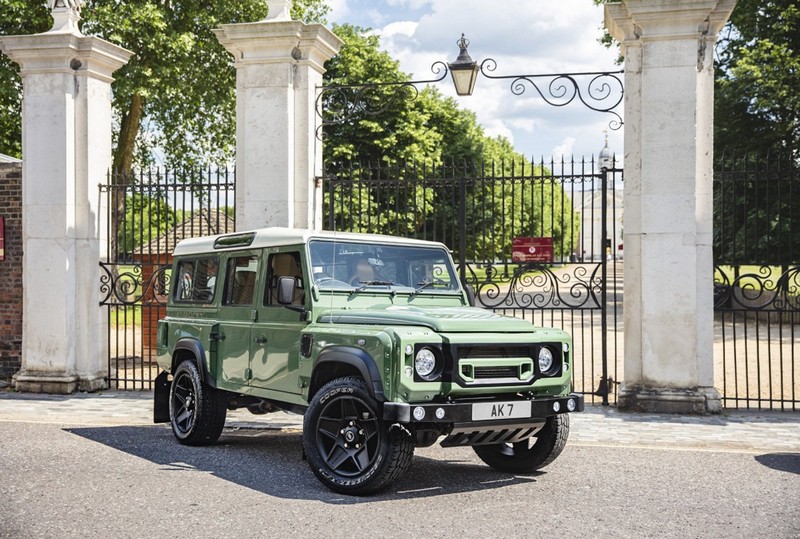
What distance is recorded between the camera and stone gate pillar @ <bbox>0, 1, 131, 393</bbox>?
12477 millimetres

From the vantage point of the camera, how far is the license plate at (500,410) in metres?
6.29

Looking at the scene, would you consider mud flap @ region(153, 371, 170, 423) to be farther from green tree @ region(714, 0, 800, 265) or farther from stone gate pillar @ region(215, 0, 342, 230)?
green tree @ region(714, 0, 800, 265)

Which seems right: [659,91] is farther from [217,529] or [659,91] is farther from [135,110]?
[135,110]

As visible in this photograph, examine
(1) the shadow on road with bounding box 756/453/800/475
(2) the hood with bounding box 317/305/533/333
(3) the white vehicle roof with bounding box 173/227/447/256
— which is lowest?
(1) the shadow on road with bounding box 756/453/800/475

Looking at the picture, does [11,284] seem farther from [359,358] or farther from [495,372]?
[495,372]

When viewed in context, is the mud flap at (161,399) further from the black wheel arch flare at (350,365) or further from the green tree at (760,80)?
the green tree at (760,80)

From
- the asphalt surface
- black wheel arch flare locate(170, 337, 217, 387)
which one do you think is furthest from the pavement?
black wheel arch flare locate(170, 337, 217, 387)

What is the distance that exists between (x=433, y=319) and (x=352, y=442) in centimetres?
107

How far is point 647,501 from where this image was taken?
21.0ft

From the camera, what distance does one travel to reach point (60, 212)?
1249cm

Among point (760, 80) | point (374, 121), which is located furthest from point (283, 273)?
point (374, 121)

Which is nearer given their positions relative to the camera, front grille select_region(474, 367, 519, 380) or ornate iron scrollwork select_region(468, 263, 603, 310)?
front grille select_region(474, 367, 519, 380)

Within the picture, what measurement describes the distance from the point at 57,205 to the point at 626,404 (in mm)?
8077

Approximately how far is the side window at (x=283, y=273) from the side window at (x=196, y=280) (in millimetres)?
1035
